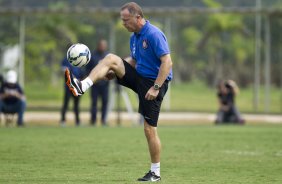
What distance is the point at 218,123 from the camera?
81.6 feet

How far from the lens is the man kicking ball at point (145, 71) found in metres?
9.30

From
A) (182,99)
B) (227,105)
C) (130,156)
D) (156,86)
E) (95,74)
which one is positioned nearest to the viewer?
(95,74)

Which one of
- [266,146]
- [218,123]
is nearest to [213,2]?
[218,123]

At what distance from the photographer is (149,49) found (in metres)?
9.45

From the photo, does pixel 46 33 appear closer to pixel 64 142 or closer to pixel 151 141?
pixel 64 142

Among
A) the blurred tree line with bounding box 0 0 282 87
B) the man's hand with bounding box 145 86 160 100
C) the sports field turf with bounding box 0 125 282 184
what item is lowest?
the sports field turf with bounding box 0 125 282 184

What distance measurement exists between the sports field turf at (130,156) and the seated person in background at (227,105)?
4942 mm

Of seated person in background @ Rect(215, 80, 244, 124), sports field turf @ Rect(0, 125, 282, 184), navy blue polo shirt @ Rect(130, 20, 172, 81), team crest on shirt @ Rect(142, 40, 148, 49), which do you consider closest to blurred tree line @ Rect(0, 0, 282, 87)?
seated person in background @ Rect(215, 80, 244, 124)

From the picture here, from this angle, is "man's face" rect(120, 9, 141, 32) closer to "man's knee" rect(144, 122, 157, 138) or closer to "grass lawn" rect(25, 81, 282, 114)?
"man's knee" rect(144, 122, 157, 138)

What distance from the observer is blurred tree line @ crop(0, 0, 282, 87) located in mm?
32156

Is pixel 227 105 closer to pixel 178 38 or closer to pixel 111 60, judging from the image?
pixel 111 60

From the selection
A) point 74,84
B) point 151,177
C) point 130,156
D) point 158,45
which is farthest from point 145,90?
point 130,156

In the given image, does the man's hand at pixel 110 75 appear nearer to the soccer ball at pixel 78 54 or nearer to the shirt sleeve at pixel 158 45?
the soccer ball at pixel 78 54

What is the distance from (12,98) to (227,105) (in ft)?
22.6
